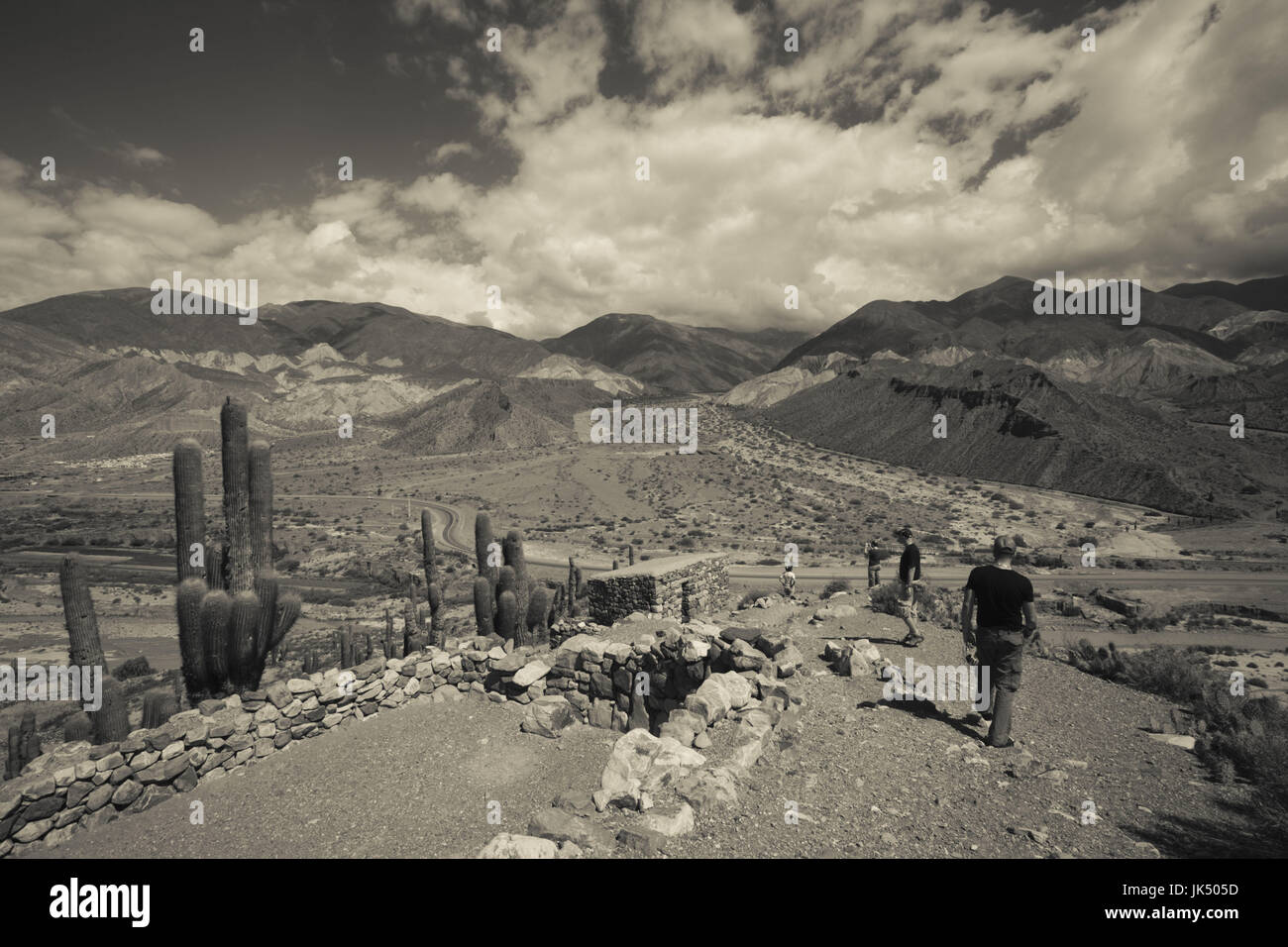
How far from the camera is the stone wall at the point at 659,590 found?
51.7ft

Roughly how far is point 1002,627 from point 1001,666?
45cm

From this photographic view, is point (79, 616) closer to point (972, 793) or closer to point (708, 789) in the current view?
point (708, 789)

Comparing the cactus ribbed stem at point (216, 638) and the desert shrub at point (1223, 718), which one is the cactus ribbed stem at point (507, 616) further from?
the desert shrub at point (1223, 718)

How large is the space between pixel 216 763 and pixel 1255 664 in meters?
22.7

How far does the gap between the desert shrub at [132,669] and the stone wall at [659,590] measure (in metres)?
13.8

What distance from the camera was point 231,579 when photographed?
10.4 m

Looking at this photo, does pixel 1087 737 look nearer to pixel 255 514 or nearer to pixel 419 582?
pixel 255 514

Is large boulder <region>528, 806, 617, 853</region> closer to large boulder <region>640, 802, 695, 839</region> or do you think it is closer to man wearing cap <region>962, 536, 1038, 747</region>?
large boulder <region>640, 802, 695, 839</region>

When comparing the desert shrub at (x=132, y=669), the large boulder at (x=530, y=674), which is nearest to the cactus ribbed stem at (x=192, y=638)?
the large boulder at (x=530, y=674)

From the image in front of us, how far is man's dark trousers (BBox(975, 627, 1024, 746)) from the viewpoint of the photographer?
20.0 feet

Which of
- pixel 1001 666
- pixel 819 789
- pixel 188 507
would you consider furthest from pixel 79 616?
pixel 1001 666

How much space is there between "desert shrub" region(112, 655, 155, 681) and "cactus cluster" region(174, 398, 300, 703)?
10162 millimetres

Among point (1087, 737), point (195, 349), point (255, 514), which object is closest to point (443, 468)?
point (255, 514)
